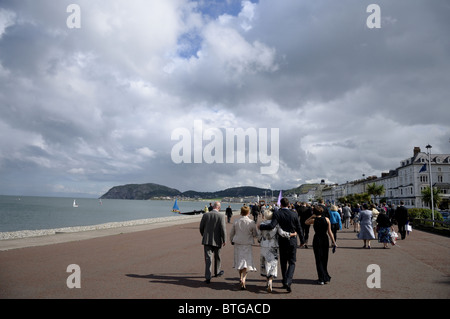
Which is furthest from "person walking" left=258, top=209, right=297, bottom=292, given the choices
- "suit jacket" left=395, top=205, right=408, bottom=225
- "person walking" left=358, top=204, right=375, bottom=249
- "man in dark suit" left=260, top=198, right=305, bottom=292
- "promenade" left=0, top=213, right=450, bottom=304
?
"suit jacket" left=395, top=205, right=408, bottom=225

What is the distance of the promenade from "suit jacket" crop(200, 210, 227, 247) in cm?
93

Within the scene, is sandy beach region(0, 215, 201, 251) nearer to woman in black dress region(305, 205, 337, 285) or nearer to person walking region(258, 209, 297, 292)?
person walking region(258, 209, 297, 292)

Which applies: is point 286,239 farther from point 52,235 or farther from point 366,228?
point 52,235

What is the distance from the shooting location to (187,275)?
832 cm

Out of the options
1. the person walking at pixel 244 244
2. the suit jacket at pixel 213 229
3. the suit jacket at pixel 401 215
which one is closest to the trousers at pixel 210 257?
the suit jacket at pixel 213 229

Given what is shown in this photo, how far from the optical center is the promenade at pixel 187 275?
6.48 m

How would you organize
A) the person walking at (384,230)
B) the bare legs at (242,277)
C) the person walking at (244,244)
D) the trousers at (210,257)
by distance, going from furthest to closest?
1. the person walking at (384,230)
2. the trousers at (210,257)
3. the person walking at (244,244)
4. the bare legs at (242,277)

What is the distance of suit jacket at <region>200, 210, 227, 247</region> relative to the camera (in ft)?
26.0

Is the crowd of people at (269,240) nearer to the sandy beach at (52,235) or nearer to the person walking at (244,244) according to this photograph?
the person walking at (244,244)

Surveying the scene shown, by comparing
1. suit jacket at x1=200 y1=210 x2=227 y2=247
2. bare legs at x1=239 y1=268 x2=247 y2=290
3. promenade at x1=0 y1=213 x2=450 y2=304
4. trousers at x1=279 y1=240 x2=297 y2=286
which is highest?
suit jacket at x1=200 y1=210 x2=227 y2=247

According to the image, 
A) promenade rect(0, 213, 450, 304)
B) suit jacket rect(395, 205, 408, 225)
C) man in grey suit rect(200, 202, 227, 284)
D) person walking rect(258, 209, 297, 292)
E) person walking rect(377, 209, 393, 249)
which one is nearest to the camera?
promenade rect(0, 213, 450, 304)

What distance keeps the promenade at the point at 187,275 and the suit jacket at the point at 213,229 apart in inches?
36.6

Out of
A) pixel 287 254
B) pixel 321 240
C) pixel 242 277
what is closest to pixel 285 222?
pixel 287 254
